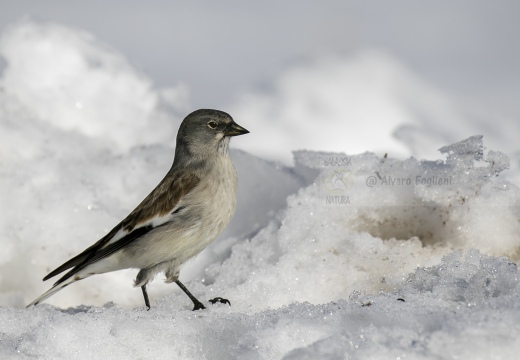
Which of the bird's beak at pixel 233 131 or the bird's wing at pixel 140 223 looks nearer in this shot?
the bird's wing at pixel 140 223

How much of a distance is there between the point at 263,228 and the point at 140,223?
1.04 m

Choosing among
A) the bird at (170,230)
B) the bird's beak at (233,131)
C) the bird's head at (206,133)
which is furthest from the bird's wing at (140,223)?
the bird's beak at (233,131)

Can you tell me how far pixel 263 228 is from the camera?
17.3 feet

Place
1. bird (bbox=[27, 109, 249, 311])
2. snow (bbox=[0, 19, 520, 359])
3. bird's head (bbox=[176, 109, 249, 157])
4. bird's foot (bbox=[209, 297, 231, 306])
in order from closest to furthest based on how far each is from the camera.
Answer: snow (bbox=[0, 19, 520, 359]) < bird's foot (bbox=[209, 297, 231, 306]) < bird (bbox=[27, 109, 249, 311]) < bird's head (bbox=[176, 109, 249, 157])

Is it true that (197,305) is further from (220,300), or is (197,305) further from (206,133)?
(206,133)

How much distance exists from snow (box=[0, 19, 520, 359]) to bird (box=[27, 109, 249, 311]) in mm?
269

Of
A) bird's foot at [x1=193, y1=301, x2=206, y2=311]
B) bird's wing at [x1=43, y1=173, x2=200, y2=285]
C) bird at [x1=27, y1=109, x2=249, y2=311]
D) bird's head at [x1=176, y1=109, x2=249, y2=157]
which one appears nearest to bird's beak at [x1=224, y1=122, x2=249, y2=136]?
bird's head at [x1=176, y1=109, x2=249, y2=157]

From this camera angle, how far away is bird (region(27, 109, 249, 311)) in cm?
448

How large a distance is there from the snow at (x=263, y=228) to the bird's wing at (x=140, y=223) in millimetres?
354

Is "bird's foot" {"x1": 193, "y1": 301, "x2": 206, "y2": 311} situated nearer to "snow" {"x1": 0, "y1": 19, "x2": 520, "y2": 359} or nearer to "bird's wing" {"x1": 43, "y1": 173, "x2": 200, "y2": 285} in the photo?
"snow" {"x1": 0, "y1": 19, "x2": 520, "y2": 359}

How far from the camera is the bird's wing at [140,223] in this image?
14.9ft

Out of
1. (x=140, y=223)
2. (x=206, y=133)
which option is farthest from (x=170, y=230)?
(x=206, y=133)

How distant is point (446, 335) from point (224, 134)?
2.75 m

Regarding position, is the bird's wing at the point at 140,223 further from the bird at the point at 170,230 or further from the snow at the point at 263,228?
the snow at the point at 263,228
